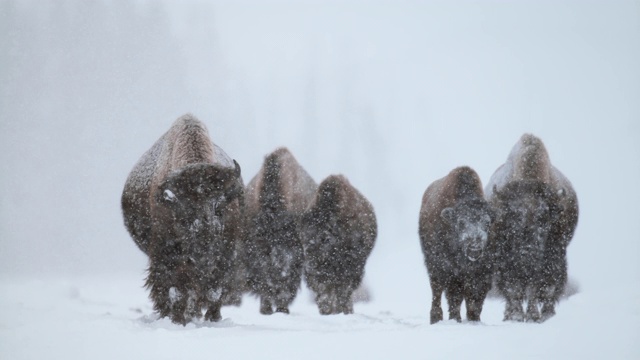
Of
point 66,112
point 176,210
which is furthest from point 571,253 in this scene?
point 66,112

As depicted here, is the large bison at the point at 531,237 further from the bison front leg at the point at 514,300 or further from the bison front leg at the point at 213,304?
the bison front leg at the point at 213,304

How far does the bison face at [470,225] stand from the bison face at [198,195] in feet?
8.88

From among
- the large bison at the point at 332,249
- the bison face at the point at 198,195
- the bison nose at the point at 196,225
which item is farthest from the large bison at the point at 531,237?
the bison nose at the point at 196,225

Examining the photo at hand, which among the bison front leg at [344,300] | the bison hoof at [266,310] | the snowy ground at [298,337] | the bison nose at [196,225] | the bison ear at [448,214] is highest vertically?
the bison ear at [448,214]

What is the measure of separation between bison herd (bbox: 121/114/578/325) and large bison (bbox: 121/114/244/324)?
11 millimetres

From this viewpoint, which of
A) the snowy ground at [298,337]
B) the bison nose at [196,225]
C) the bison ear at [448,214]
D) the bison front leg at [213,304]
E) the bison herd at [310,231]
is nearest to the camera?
the snowy ground at [298,337]

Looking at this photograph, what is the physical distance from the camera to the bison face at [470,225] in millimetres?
7847

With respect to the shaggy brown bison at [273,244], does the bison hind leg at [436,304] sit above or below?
below

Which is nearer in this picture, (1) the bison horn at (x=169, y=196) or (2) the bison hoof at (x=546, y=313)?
(1) the bison horn at (x=169, y=196)

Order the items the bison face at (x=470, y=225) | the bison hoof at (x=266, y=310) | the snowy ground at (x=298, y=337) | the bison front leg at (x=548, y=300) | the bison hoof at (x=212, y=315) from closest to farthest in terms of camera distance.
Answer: the snowy ground at (x=298, y=337)
the bison hoof at (x=212, y=315)
the bison face at (x=470, y=225)
the bison front leg at (x=548, y=300)
the bison hoof at (x=266, y=310)

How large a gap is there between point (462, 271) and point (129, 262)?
14211 mm

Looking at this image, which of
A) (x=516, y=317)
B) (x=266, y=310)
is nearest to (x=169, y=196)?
(x=266, y=310)

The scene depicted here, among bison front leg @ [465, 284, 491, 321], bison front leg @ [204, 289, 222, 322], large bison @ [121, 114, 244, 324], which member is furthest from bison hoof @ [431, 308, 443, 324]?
bison front leg @ [204, 289, 222, 322]

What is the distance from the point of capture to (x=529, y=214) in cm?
809
